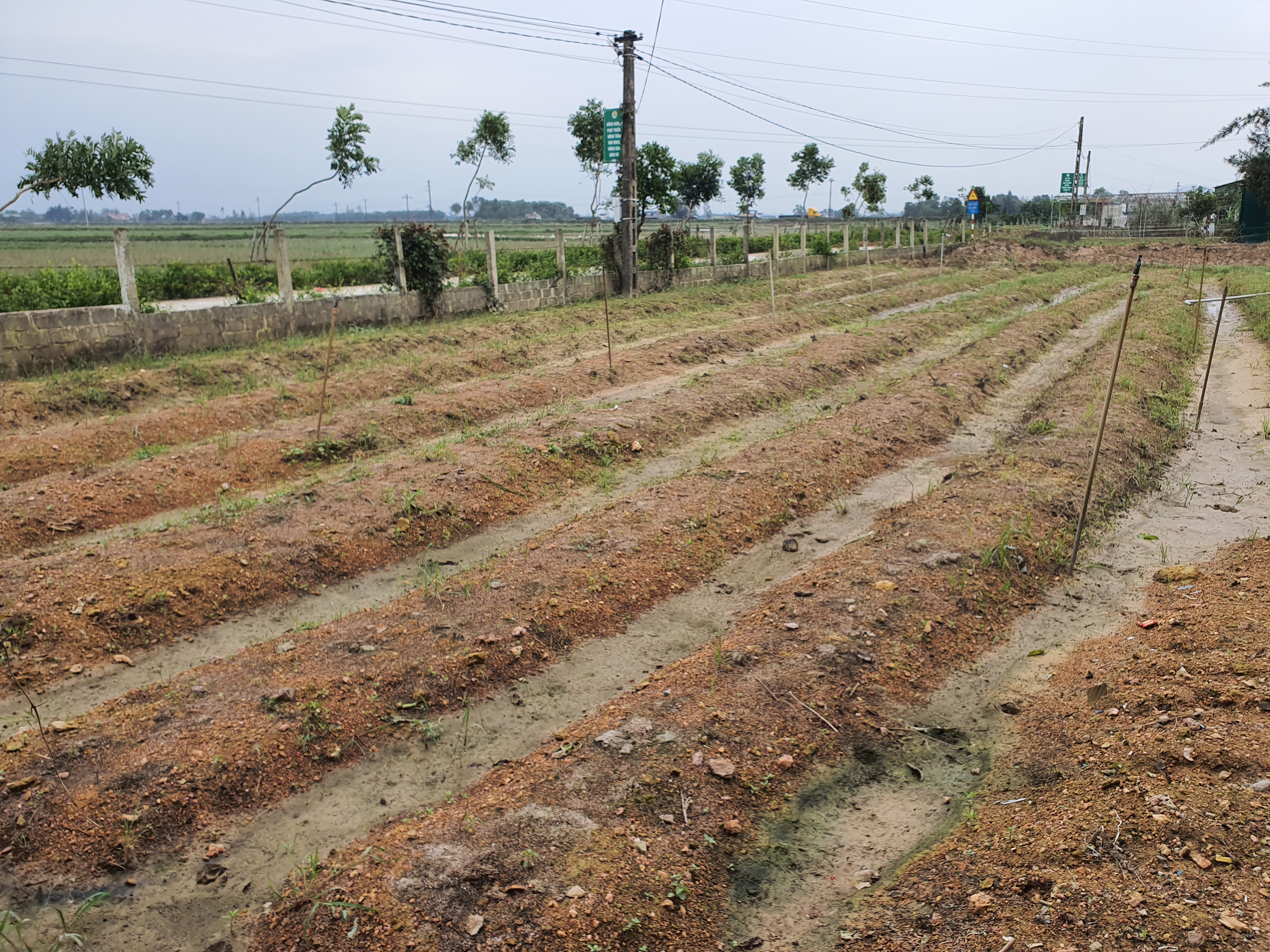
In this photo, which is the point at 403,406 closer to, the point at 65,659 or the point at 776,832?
the point at 65,659

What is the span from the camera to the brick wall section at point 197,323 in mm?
12500

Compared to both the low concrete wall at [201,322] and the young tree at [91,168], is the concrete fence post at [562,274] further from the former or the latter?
the young tree at [91,168]

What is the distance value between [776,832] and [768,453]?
5875 millimetres

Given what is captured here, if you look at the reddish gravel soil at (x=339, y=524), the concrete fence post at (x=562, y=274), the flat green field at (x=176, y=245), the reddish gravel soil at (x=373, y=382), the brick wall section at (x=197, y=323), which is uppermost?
the flat green field at (x=176, y=245)

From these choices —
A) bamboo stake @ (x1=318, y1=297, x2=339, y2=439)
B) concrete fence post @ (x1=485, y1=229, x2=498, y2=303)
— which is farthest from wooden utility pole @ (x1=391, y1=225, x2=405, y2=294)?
bamboo stake @ (x1=318, y1=297, x2=339, y2=439)

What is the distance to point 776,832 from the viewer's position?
421cm

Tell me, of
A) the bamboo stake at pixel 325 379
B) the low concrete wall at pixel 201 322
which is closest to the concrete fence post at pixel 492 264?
the low concrete wall at pixel 201 322

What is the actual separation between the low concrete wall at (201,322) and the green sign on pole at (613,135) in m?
3.40

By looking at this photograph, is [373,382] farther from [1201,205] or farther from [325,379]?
[1201,205]

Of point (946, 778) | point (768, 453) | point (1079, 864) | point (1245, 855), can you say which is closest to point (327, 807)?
point (946, 778)

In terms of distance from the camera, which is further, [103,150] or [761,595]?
[103,150]

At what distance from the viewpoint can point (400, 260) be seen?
17859 millimetres

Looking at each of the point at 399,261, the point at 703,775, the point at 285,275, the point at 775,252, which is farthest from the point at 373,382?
the point at 775,252

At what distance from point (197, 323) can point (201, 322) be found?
7 centimetres
